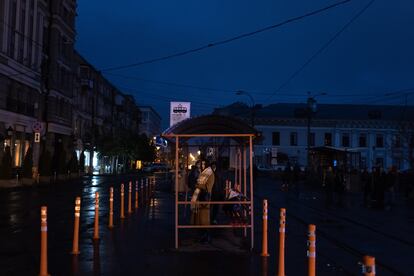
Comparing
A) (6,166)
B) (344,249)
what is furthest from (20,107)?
(344,249)

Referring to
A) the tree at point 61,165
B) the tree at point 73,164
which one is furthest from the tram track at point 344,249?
the tree at point 73,164

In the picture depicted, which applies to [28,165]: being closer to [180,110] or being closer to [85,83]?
[180,110]

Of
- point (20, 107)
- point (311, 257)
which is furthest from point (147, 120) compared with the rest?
point (311, 257)

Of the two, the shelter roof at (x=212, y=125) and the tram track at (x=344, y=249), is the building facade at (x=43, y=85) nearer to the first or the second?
the tram track at (x=344, y=249)

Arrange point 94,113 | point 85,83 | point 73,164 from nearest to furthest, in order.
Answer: point 73,164 < point 85,83 < point 94,113

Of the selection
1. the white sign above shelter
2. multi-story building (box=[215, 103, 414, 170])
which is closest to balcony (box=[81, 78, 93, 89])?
multi-story building (box=[215, 103, 414, 170])

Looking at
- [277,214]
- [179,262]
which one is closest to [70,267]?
[179,262]

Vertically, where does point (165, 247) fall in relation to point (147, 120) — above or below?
below

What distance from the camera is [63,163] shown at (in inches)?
1987

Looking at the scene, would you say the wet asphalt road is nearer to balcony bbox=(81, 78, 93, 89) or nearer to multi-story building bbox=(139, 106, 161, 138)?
balcony bbox=(81, 78, 93, 89)

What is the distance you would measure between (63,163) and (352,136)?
54405 mm

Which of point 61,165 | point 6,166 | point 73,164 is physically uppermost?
point 73,164

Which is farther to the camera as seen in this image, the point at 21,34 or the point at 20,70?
the point at 21,34

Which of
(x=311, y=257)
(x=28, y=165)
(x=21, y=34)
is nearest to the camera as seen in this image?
(x=311, y=257)
